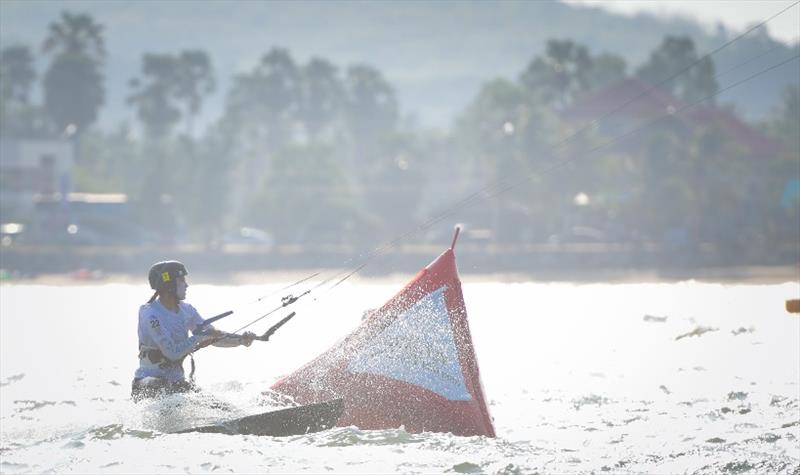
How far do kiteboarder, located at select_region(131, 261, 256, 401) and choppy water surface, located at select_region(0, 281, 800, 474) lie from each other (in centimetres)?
27

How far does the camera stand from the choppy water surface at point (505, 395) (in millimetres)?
14297

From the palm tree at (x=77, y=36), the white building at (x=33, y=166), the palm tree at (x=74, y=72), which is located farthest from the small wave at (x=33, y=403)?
the palm tree at (x=77, y=36)

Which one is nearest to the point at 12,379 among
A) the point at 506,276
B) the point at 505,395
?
the point at 505,395

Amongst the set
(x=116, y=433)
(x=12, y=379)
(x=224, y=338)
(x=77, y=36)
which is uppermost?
(x=77, y=36)

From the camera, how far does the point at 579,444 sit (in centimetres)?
1631

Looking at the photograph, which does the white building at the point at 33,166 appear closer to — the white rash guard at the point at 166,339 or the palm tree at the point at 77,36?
the palm tree at the point at 77,36

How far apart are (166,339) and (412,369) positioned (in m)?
3.12

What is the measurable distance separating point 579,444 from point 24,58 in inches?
4425

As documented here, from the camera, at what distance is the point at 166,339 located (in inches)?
582

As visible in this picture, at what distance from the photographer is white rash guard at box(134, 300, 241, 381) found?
14750 mm

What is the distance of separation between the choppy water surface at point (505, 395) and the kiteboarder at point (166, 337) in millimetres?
266

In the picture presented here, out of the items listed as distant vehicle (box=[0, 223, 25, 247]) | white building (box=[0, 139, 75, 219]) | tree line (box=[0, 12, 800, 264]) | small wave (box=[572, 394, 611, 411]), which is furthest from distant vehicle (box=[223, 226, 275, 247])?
small wave (box=[572, 394, 611, 411])

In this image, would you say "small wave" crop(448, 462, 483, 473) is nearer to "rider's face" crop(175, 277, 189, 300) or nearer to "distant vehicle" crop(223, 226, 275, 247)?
"rider's face" crop(175, 277, 189, 300)

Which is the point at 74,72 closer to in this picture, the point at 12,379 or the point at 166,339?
the point at 12,379
